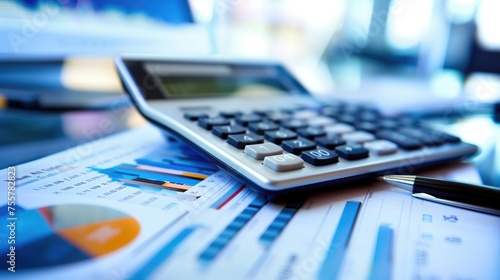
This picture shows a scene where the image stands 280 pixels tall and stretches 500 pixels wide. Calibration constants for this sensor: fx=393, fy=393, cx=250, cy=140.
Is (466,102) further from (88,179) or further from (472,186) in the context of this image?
(88,179)

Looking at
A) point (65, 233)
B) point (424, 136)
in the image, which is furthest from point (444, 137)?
point (65, 233)

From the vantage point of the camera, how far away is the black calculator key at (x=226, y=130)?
12.5 inches

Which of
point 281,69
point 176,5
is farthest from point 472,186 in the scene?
point 176,5

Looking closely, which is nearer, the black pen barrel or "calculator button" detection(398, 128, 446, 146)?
the black pen barrel

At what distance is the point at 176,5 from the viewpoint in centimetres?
54

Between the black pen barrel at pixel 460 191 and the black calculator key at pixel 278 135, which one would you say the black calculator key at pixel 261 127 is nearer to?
the black calculator key at pixel 278 135

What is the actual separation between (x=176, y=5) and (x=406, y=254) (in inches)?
17.8

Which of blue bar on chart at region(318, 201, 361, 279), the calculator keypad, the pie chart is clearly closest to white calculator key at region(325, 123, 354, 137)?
the calculator keypad

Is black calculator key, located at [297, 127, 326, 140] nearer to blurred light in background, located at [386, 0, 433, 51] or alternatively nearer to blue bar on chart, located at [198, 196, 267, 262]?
blue bar on chart, located at [198, 196, 267, 262]

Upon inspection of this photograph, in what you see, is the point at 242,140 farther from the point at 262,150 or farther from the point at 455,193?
the point at 455,193

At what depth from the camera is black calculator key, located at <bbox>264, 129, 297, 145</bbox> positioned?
321mm

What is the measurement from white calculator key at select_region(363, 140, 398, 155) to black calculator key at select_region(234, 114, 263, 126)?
101mm

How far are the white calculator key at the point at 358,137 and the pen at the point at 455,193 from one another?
0.07 meters

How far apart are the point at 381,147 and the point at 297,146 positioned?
79 mm
